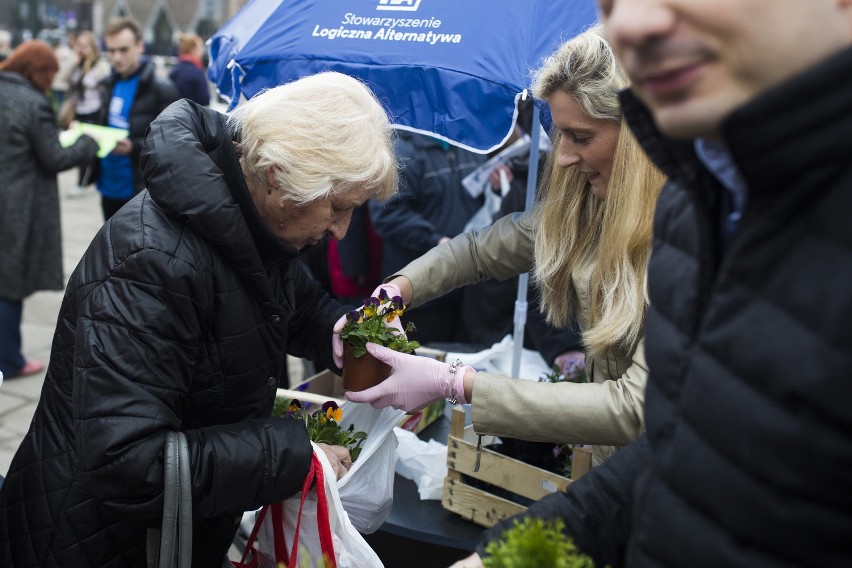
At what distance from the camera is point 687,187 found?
1.08 meters

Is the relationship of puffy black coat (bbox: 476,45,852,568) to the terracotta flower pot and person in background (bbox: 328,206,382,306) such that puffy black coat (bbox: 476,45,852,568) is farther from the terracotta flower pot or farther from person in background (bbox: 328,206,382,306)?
person in background (bbox: 328,206,382,306)

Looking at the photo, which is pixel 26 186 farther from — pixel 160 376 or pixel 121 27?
pixel 160 376

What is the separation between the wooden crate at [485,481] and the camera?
2332mm

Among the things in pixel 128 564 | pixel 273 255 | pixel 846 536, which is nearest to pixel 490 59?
pixel 273 255

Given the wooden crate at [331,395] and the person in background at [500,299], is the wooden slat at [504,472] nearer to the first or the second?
the wooden crate at [331,395]

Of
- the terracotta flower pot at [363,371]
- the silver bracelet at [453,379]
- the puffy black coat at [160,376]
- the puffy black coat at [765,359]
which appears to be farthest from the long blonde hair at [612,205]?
the puffy black coat at [765,359]

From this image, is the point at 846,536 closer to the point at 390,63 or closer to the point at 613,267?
the point at 613,267

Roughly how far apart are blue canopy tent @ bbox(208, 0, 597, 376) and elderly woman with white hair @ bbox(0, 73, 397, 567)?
0.45 metres

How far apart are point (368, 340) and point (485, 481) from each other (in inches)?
22.5

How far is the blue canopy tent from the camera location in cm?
239

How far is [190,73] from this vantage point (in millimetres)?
8836

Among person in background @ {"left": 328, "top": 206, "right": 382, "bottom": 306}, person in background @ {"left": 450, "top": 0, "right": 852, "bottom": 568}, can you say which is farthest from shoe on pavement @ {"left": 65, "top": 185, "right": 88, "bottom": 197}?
person in background @ {"left": 450, "top": 0, "right": 852, "bottom": 568}

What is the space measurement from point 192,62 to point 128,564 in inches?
314

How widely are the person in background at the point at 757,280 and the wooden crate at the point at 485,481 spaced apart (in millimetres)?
1278
